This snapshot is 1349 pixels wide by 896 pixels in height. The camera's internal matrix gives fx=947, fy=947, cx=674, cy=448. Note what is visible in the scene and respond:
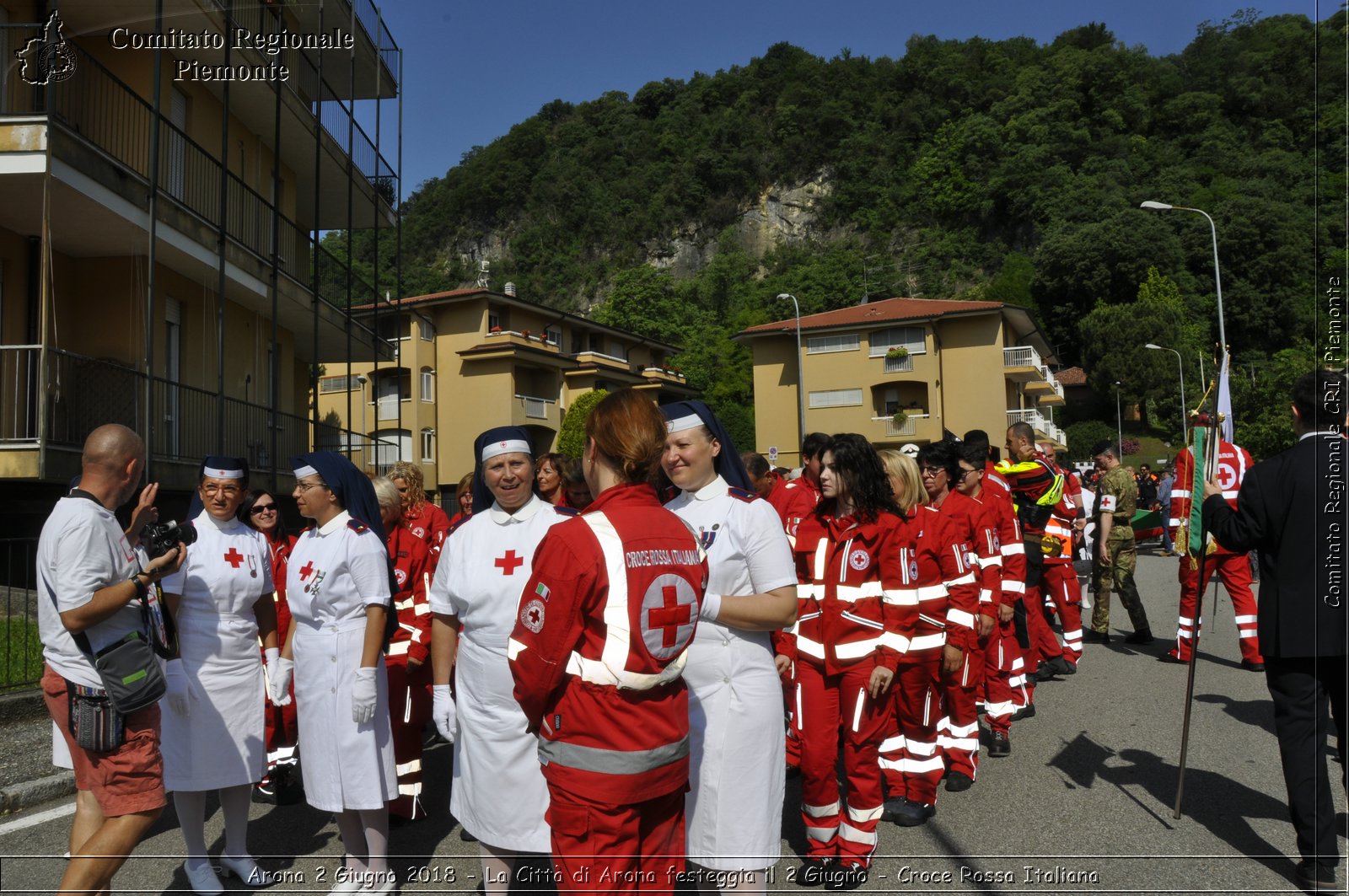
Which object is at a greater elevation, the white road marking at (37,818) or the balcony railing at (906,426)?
the balcony railing at (906,426)

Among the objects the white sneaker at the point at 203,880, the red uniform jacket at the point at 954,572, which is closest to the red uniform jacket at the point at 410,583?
the white sneaker at the point at 203,880

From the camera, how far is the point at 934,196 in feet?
342

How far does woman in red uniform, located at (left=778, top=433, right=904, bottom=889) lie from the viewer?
454 cm

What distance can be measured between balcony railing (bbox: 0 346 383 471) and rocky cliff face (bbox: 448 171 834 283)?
326ft

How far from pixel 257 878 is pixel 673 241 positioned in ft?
377

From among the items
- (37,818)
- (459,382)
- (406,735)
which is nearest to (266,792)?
(37,818)

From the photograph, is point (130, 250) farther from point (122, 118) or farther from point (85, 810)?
point (85, 810)

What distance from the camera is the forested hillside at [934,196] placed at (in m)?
72.7

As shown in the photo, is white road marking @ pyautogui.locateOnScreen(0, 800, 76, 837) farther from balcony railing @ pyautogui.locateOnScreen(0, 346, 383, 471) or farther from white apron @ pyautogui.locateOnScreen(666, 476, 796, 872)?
balcony railing @ pyautogui.locateOnScreen(0, 346, 383, 471)

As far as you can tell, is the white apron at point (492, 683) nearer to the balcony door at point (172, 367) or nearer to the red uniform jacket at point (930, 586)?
the red uniform jacket at point (930, 586)

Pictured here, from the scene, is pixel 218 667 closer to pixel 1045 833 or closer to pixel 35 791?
pixel 35 791

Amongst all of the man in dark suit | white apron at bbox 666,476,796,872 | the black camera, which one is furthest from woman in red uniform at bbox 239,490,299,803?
the man in dark suit

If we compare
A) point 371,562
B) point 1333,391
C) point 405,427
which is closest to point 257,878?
point 371,562

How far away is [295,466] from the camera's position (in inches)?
191
